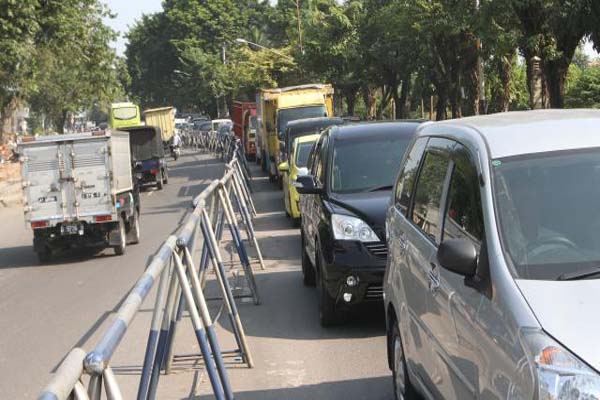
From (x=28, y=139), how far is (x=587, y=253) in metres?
13.5

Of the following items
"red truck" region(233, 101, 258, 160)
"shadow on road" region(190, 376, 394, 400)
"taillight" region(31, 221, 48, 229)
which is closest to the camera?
"shadow on road" region(190, 376, 394, 400)

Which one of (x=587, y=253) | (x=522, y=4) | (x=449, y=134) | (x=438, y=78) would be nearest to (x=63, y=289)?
(x=449, y=134)

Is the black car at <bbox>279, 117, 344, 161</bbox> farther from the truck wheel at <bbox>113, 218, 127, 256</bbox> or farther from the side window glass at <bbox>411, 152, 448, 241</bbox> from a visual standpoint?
the side window glass at <bbox>411, 152, 448, 241</bbox>

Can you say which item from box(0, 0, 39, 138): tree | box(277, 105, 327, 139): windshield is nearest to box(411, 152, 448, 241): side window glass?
box(277, 105, 327, 139): windshield

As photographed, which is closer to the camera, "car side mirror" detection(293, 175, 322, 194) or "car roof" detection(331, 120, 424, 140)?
"car side mirror" detection(293, 175, 322, 194)

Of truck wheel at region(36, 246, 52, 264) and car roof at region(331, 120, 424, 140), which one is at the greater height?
car roof at region(331, 120, 424, 140)

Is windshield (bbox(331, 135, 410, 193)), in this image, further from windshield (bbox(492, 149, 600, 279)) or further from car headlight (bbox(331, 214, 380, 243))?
windshield (bbox(492, 149, 600, 279))

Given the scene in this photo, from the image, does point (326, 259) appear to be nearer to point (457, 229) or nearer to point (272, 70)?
point (457, 229)

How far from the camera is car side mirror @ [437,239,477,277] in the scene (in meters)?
3.81

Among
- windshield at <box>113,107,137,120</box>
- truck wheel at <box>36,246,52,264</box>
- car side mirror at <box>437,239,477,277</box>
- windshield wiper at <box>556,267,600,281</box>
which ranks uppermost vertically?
windshield at <box>113,107,137,120</box>

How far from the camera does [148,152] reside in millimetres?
31281

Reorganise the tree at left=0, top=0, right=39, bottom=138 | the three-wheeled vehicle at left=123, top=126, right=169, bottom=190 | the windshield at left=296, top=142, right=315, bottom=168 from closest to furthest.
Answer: the windshield at left=296, top=142, right=315, bottom=168 < the three-wheeled vehicle at left=123, top=126, right=169, bottom=190 < the tree at left=0, top=0, right=39, bottom=138

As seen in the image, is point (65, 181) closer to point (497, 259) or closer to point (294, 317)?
point (294, 317)

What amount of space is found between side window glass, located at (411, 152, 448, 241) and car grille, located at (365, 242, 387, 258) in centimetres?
247
